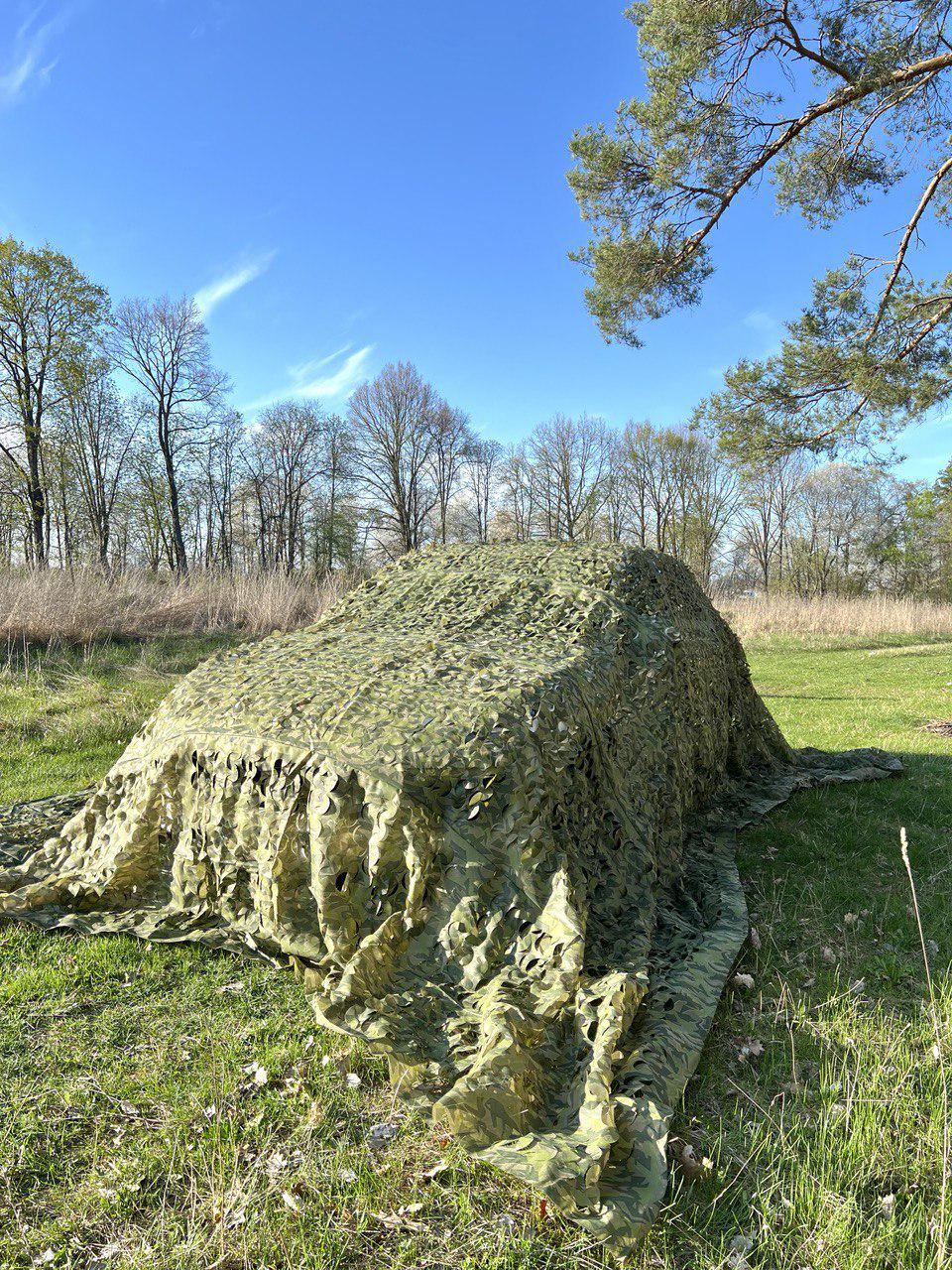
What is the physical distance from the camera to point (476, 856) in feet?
8.89

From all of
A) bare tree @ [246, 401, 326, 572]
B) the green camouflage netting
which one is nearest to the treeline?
bare tree @ [246, 401, 326, 572]

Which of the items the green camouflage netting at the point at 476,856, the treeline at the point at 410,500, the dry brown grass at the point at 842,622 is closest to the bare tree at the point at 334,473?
the treeline at the point at 410,500

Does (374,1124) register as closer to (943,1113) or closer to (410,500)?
(943,1113)

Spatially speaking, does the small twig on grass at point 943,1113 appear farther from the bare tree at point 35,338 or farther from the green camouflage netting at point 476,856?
the bare tree at point 35,338

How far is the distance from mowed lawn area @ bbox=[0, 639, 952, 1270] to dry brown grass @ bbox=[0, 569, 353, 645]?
9.42 meters

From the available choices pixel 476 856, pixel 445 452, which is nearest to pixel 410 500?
pixel 445 452

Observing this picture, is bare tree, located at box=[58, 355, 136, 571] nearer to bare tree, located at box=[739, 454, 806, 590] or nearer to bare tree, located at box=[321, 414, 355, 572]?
bare tree, located at box=[321, 414, 355, 572]

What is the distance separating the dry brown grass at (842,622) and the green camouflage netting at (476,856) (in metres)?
18.8

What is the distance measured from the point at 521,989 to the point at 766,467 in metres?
12.2

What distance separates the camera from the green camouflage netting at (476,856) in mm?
2260

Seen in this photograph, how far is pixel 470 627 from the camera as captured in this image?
4.19 metres

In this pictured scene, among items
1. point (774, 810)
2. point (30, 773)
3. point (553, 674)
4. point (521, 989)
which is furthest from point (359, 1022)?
point (30, 773)

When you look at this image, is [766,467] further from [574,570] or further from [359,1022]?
[359,1022]

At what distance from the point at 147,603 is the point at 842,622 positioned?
20.0 m
